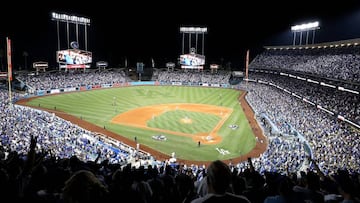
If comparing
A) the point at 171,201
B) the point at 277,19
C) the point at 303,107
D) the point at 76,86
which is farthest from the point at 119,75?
the point at 171,201

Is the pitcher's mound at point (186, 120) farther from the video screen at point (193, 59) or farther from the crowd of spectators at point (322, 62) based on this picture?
the video screen at point (193, 59)

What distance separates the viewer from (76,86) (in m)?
62.4

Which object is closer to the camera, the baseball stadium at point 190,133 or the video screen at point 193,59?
the baseball stadium at point 190,133

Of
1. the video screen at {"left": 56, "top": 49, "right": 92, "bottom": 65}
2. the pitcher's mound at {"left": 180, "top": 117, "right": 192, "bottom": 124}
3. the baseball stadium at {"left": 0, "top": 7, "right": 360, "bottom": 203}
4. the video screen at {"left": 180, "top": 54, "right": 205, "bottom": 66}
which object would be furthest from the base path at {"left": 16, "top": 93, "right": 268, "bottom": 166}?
the video screen at {"left": 180, "top": 54, "right": 205, "bottom": 66}

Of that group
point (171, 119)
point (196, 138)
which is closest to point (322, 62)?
point (171, 119)

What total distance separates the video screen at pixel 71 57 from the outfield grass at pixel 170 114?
27.5 feet

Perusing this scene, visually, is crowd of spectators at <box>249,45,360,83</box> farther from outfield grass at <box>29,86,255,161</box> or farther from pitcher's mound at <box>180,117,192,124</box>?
pitcher's mound at <box>180,117,192,124</box>

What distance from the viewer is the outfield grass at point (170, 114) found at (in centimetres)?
2869

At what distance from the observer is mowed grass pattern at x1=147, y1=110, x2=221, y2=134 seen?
115 ft

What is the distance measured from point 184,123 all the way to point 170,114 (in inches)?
218

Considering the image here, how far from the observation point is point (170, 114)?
4247 centimetres

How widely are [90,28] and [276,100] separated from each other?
6021 cm

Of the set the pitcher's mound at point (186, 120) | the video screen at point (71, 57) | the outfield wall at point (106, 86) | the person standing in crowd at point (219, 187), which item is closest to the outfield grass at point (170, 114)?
the pitcher's mound at point (186, 120)

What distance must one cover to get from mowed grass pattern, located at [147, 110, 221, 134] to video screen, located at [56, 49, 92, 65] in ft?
98.8
